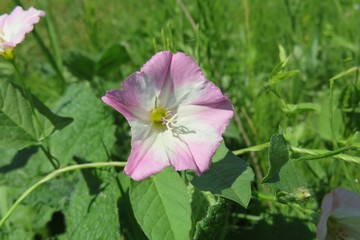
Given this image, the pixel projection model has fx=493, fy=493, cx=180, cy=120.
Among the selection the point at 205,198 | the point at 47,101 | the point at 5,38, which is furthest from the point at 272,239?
the point at 47,101

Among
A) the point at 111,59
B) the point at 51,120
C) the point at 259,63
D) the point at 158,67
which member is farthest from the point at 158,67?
the point at 259,63

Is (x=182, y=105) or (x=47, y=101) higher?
(x=182, y=105)

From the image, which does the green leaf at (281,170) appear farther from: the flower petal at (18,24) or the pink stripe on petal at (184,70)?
the flower petal at (18,24)

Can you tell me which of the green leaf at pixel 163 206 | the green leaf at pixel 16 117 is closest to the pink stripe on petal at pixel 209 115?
the green leaf at pixel 163 206

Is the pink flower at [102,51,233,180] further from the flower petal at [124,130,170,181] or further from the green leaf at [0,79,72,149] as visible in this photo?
the green leaf at [0,79,72,149]

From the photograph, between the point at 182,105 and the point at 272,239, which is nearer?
the point at 182,105

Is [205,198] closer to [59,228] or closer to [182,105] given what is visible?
[182,105]

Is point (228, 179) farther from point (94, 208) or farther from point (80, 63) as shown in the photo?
point (80, 63)
